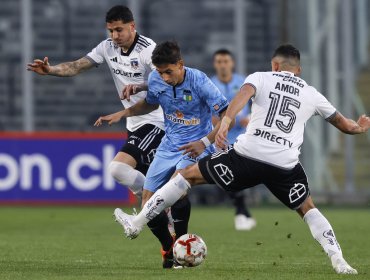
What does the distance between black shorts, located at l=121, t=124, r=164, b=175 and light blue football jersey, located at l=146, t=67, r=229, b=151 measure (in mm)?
902

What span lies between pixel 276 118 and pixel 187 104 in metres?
1.03

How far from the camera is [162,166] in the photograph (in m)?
10.2

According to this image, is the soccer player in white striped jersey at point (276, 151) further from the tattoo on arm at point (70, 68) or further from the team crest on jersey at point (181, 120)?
the tattoo on arm at point (70, 68)

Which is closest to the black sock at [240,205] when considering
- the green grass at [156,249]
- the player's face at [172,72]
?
the green grass at [156,249]

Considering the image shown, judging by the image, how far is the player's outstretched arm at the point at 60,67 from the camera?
1043 centimetres

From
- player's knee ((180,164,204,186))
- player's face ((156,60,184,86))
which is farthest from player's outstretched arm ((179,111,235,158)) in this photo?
player's face ((156,60,184,86))

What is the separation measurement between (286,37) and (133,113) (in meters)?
13.7

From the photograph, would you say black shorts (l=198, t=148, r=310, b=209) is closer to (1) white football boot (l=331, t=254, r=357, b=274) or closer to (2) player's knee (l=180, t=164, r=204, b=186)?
(2) player's knee (l=180, t=164, r=204, b=186)

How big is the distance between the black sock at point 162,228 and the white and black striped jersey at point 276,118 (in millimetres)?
1118

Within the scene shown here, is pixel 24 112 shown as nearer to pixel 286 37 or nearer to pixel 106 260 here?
pixel 286 37

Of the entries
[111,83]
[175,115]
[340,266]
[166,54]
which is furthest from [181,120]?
[111,83]

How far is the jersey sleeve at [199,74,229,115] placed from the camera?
978 centimetres

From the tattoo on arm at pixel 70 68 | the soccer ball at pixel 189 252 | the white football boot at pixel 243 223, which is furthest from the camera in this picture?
the white football boot at pixel 243 223

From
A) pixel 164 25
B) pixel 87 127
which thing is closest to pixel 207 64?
pixel 164 25
